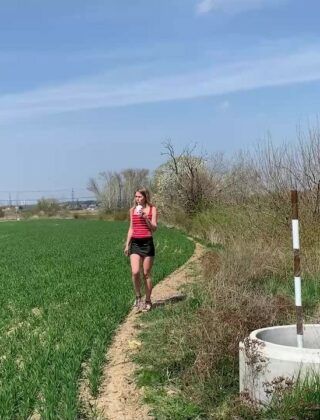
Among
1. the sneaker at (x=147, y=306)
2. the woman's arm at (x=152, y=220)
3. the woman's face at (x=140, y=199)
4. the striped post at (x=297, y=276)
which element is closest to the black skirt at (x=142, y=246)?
the woman's arm at (x=152, y=220)

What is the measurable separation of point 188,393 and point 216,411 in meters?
0.52

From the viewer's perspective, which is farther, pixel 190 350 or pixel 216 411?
pixel 190 350

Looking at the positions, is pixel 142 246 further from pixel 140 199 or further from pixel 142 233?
pixel 140 199

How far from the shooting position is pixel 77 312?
1068 cm

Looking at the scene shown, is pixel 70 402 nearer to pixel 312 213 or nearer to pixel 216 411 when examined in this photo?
pixel 216 411

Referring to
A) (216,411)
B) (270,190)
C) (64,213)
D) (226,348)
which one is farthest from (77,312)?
(64,213)

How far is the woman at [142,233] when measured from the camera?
10.2 meters

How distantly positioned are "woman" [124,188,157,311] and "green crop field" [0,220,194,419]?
0.88m

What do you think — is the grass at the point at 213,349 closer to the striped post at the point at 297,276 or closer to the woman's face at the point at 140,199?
the striped post at the point at 297,276

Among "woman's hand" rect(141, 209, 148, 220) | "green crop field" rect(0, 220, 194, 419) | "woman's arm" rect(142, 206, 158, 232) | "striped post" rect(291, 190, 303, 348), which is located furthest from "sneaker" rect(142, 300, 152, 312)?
"striped post" rect(291, 190, 303, 348)

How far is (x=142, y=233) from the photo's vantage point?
34.0ft

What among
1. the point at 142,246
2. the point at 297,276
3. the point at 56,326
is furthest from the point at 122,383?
the point at 142,246

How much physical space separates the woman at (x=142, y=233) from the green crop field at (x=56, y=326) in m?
0.88

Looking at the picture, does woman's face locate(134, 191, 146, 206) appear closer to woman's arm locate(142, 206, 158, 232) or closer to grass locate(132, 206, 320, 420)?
woman's arm locate(142, 206, 158, 232)
